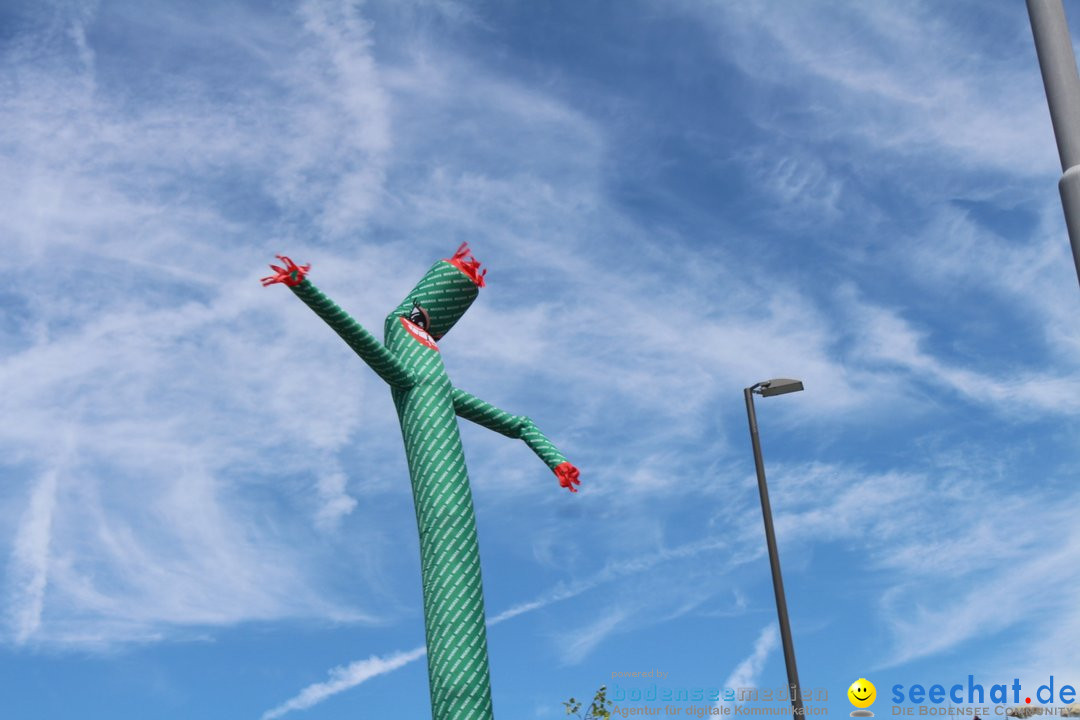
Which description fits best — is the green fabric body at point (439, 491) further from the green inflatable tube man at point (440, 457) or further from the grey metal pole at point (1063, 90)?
the grey metal pole at point (1063, 90)

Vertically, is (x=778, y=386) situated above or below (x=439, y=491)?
above

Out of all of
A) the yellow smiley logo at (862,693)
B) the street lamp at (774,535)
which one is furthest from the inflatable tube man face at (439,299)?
the yellow smiley logo at (862,693)

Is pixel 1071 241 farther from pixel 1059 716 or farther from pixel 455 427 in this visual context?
pixel 1059 716

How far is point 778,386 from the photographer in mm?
10766

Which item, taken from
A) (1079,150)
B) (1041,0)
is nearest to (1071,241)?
(1079,150)

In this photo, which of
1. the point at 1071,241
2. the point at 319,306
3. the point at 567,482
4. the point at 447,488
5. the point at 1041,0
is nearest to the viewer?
the point at 1071,241

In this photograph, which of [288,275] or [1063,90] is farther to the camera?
[288,275]

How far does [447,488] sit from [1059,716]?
7.54 metres

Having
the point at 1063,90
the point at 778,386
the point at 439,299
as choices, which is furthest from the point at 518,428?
the point at 1063,90

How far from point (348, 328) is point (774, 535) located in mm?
4211

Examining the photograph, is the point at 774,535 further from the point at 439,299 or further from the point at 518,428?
the point at 439,299

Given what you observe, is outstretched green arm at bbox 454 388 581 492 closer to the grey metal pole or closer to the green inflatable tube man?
the green inflatable tube man

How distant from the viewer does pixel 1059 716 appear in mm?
12398

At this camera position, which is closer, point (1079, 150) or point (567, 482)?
point (1079, 150)
